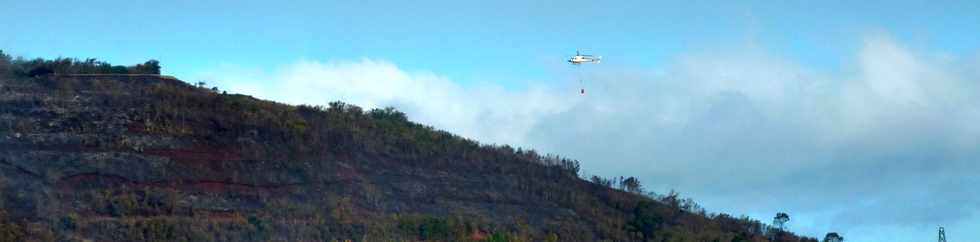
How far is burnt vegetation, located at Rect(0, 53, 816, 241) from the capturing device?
58.7 m

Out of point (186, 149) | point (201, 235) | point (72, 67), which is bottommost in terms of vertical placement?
point (201, 235)

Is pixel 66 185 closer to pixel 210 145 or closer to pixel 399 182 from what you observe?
pixel 210 145

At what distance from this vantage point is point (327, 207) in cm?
6431

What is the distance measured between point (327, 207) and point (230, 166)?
5.54 meters

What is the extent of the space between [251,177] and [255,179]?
0.23 meters

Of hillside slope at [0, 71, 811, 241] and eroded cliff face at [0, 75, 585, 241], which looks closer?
eroded cliff face at [0, 75, 585, 241]

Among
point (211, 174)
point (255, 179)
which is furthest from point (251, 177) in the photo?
point (211, 174)

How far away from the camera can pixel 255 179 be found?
6531cm

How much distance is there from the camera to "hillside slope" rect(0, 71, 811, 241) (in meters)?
58.6

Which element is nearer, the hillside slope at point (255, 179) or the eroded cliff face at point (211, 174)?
the eroded cliff face at point (211, 174)

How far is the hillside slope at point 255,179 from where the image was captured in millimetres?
58594

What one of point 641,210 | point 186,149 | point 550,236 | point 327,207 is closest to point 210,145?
point 186,149

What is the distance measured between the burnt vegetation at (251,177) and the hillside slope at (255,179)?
10 centimetres

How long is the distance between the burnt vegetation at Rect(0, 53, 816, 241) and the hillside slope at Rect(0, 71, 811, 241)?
10cm
